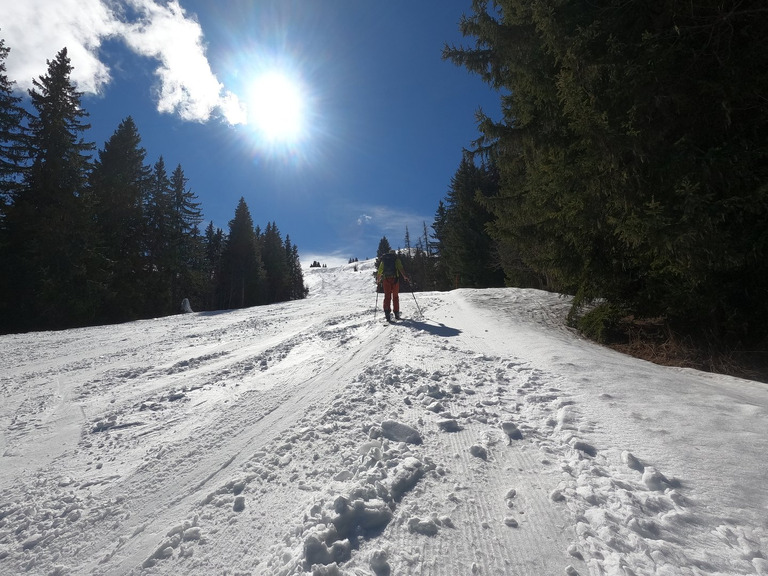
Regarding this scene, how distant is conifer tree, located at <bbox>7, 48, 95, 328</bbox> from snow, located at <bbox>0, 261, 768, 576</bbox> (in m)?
15.6

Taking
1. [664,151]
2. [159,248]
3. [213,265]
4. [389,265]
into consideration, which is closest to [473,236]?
[389,265]

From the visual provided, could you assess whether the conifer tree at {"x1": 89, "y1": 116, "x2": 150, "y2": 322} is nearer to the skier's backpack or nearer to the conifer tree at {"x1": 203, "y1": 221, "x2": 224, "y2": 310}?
the conifer tree at {"x1": 203, "y1": 221, "x2": 224, "y2": 310}

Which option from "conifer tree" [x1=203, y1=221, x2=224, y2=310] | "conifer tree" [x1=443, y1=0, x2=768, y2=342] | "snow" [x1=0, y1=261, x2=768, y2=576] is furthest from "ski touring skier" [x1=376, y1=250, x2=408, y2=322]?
"conifer tree" [x1=203, y1=221, x2=224, y2=310]

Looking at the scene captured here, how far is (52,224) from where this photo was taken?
656 inches

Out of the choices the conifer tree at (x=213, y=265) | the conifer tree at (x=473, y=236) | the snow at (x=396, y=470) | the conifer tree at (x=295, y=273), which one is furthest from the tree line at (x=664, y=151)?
the conifer tree at (x=295, y=273)

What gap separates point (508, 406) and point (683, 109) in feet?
14.8

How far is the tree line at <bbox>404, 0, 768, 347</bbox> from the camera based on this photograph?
406 centimetres

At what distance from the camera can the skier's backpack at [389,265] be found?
910 centimetres

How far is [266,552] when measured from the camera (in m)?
1.87

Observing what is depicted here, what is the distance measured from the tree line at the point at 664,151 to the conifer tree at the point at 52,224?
70.5ft

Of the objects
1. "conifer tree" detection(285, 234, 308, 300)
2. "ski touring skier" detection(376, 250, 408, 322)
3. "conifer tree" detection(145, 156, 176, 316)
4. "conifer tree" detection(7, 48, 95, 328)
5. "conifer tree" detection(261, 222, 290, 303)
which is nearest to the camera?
"ski touring skier" detection(376, 250, 408, 322)

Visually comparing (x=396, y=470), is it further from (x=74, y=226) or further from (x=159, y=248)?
(x=159, y=248)

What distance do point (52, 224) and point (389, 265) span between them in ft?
59.9

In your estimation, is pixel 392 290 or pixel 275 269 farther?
pixel 275 269
